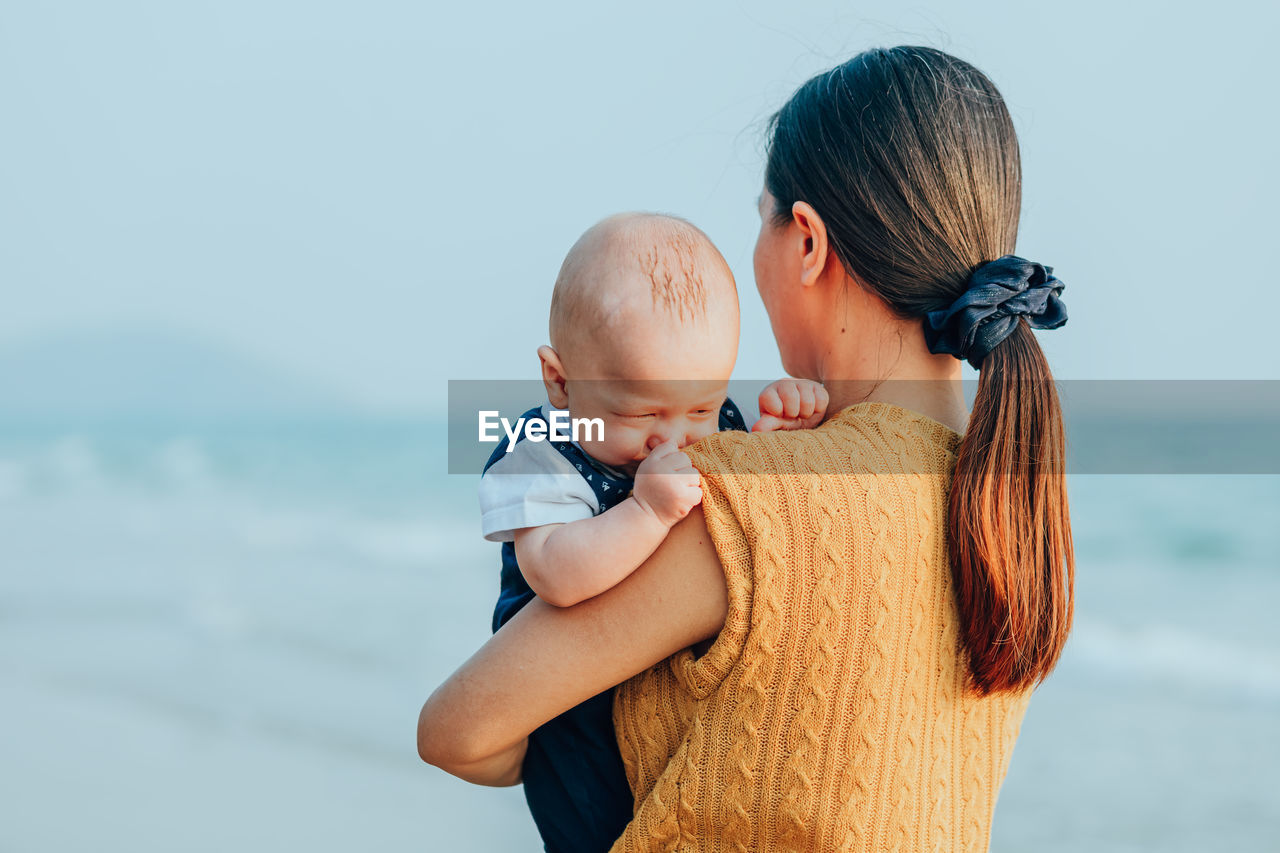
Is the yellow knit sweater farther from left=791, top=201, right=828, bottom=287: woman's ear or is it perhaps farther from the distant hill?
the distant hill

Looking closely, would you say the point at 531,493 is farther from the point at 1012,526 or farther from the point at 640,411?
the point at 1012,526

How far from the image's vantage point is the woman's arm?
3.65ft

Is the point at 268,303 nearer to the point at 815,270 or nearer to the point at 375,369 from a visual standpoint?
the point at 375,369

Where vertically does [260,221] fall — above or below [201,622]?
above

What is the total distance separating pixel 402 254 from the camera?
40.6 feet

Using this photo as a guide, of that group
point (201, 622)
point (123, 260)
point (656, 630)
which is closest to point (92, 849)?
point (201, 622)

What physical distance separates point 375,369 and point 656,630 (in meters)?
11.8

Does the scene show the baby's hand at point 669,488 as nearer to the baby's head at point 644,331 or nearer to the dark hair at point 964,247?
the baby's head at point 644,331

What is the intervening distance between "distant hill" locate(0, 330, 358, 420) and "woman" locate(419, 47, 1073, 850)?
1218cm

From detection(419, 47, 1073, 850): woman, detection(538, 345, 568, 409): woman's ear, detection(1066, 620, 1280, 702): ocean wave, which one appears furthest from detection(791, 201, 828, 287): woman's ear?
detection(1066, 620, 1280, 702): ocean wave

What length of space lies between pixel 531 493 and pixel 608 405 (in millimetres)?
160

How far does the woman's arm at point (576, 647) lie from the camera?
Result: 1.11 m

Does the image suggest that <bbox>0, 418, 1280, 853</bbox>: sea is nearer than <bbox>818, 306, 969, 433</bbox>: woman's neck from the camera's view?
No

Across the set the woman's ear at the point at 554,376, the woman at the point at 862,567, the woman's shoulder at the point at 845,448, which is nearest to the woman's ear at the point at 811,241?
the woman at the point at 862,567
